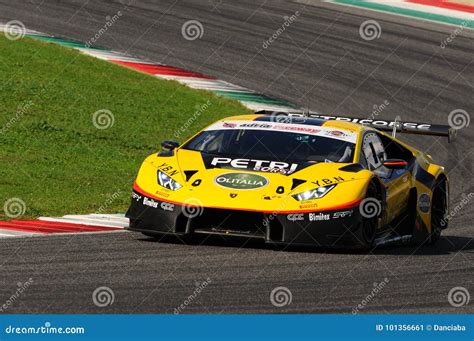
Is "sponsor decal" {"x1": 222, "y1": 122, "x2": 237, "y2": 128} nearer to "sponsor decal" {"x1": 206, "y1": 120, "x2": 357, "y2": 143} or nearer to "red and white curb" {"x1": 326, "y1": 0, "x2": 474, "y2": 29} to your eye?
"sponsor decal" {"x1": 206, "y1": 120, "x2": 357, "y2": 143}

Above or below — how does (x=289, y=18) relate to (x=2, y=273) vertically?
below

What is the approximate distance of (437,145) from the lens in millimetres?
21938

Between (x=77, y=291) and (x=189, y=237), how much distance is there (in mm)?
2882

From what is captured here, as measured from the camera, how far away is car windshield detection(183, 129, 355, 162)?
41.3 ft

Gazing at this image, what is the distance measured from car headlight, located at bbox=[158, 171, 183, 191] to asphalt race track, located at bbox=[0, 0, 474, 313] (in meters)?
0.51

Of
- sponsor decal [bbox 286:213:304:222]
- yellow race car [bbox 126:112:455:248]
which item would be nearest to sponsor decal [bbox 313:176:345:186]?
yellow race car [bbox 126:112:455:248]

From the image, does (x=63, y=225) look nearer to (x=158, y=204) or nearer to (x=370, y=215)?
(x=158, y=204)

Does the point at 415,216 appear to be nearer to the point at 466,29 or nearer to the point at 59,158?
the point at 59,158

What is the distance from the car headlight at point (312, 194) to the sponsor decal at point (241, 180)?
34 centimetres

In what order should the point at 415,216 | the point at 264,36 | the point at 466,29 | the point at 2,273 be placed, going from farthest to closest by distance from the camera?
1. the point at 466,29
2. the point at 264,36
3. the point at 415,216
4. the point at 2,273

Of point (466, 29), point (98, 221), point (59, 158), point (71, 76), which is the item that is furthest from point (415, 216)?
point (466, 29)

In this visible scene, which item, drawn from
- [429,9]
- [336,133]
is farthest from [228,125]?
[429,9]

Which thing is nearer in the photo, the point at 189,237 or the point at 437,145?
the point at 189,237

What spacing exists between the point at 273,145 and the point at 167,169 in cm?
110
